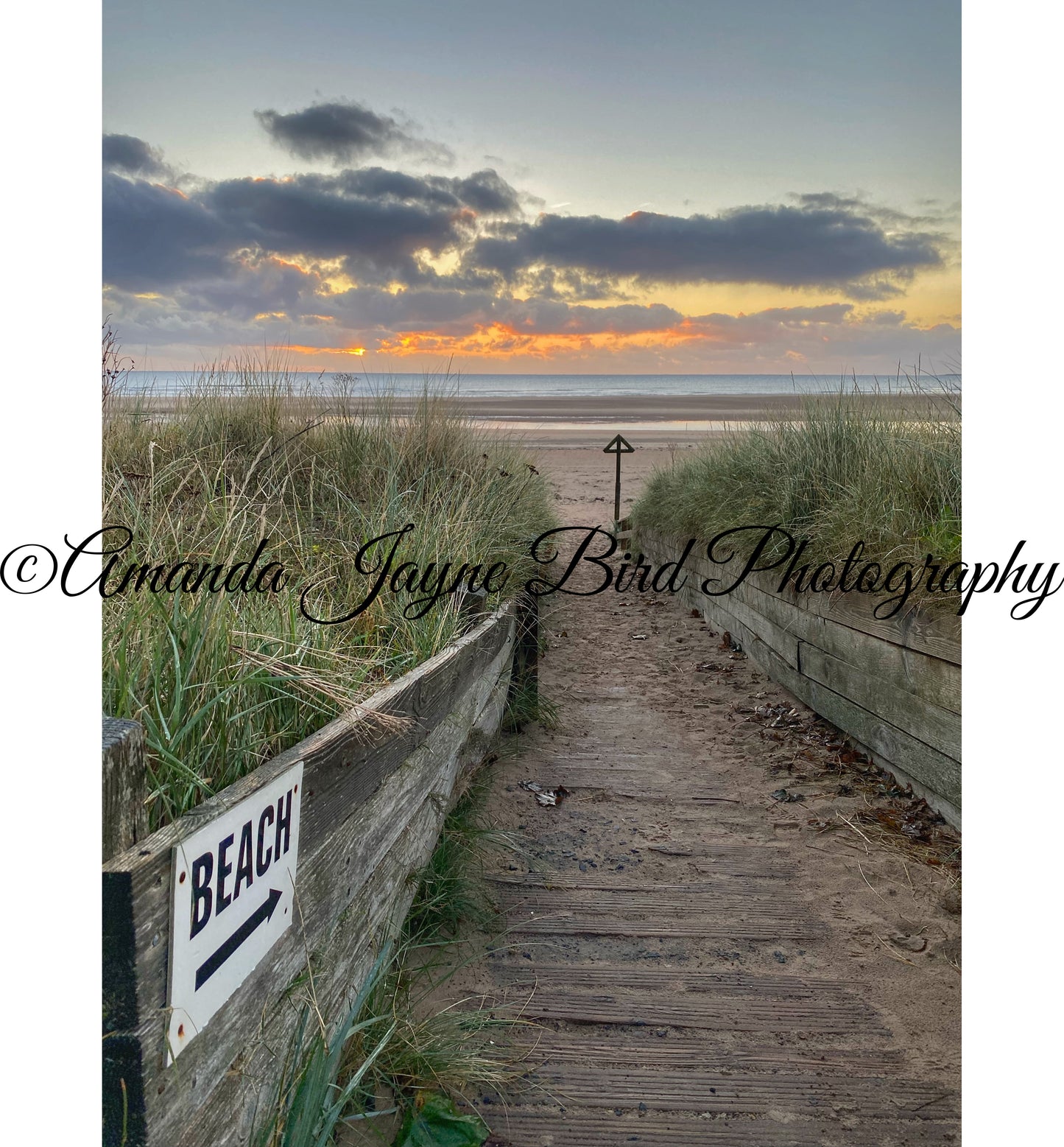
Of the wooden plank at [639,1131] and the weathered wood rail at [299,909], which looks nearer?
the weathered wood rail at [299,909]

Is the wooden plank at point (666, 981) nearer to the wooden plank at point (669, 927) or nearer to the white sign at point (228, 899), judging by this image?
the wooden plank at point (669, 927)

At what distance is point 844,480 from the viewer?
486cm

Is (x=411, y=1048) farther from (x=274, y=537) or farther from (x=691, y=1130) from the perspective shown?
(x=274, y=537)

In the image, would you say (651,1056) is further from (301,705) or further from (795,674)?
(795,674)

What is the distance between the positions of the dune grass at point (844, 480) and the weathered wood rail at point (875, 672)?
1.04 ft

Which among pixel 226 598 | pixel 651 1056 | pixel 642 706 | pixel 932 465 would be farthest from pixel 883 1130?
pixel 642 706

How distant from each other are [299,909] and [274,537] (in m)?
2.16

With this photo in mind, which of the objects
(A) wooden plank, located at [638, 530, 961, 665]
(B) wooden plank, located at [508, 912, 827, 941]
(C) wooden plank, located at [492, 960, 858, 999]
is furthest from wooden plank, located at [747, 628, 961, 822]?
(C) wooden plank, located at [492, 960, 858, 999]

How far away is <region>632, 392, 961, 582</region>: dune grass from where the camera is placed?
3750 mm

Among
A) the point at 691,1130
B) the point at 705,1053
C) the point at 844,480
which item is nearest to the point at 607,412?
the point at 844,480

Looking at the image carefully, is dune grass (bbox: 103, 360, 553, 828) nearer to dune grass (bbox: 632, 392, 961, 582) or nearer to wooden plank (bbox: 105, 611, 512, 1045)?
wooden plank (bbox: 105, 611, 512, 1045)

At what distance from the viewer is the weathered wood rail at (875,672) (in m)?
3.18

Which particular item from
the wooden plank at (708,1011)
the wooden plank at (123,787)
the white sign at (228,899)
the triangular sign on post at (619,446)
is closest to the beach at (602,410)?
the triangular sign on post at (619,446)

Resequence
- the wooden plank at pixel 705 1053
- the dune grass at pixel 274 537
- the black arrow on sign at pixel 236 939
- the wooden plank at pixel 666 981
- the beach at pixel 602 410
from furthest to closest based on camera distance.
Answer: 1. the beach at pixel 602 410
2. the wooden plank at pixel 666 981
3. the wooden plank at pixel 705 1053
4. the dune grass at pixel 274 537
5. the black arrow on sign at pixel 236 939
